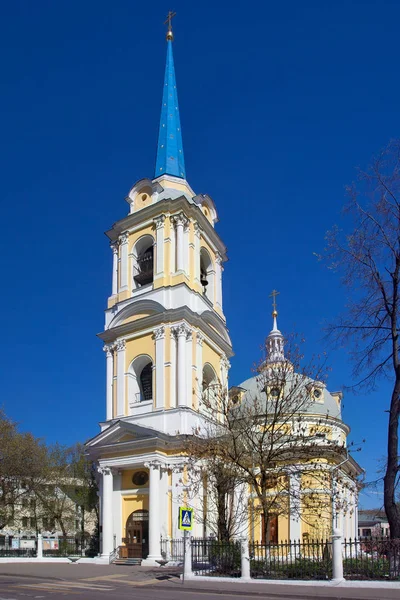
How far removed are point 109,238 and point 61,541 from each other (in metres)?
17.4

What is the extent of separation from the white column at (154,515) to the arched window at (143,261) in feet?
34.9

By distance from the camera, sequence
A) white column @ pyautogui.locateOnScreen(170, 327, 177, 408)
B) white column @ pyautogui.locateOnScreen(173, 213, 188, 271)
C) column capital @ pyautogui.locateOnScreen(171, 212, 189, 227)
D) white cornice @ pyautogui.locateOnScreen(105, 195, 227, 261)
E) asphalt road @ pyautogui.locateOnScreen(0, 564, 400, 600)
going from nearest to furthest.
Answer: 1. asphalt road @ pyautogui.locateOnScreen(0, 564, 400, 600)
2. white column @ pyautogui.locateOnScreen(170, 327, 177, 408)
3. white column @ pyautogui.locateOnScreen(173, 213, 188, 271)
4. column capital @ pyautogui.locateOnScreen(171, 212, 189, 227)
5. white cornice @ pyautogui.locateOnScreen(105, 195, 227, 261)

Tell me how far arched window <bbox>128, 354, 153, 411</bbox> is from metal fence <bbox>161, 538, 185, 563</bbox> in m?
7.43

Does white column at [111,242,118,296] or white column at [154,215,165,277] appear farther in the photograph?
white column at [111,242,118,296]

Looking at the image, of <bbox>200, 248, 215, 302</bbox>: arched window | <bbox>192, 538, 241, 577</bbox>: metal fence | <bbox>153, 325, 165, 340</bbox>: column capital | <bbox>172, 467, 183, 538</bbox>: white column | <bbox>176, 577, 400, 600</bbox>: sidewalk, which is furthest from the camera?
<bbox>200, 248, 215, 302</bbox>: arched window

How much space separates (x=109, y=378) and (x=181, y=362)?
4.90m

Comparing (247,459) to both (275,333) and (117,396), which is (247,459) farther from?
(275,333)

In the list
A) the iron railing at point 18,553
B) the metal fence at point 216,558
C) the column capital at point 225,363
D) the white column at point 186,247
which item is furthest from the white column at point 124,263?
the metal fence at point 216,558

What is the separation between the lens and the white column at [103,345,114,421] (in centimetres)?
3344

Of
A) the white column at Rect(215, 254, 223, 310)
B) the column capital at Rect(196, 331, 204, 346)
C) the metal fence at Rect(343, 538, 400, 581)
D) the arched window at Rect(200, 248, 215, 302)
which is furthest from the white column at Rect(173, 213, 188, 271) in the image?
the metal fence at Rect(343, 538, 400, 581)

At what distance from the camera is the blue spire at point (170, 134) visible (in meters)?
38.7

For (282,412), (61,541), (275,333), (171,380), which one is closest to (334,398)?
(275,333)

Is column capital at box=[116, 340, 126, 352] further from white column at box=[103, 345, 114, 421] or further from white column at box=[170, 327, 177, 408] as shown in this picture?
white column at box=[170, 327, 177, 408]

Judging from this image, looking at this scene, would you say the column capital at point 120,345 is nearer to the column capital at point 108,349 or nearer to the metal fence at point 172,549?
the column capital at point 108,349
